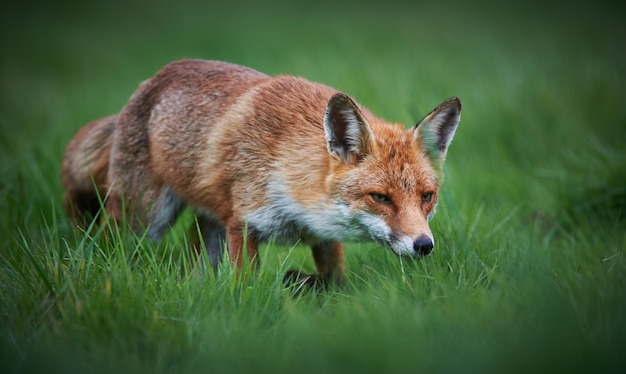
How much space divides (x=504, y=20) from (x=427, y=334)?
13079 mm

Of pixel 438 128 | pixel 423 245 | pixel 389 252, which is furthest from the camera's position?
pixel 438 128

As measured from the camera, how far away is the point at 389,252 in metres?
4.41

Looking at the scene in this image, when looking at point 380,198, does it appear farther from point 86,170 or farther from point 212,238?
point 86,170

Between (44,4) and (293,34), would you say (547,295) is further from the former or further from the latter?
(44,4)

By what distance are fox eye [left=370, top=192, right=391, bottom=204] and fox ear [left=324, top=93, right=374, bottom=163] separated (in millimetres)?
325

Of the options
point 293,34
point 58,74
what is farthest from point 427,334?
point 58,74

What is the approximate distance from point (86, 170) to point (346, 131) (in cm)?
266

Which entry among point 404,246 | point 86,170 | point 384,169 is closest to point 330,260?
point 384,169

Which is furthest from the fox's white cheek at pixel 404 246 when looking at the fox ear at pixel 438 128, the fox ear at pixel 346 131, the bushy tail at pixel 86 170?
the bushy tail at pixel 86 170

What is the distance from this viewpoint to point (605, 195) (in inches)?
235

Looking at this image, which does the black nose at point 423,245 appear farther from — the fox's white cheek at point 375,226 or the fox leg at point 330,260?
the fox leg at point 330,260

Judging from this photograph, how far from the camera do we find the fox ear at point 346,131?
4320mm

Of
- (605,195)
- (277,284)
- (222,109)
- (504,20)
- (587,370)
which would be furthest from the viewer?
(504,20)

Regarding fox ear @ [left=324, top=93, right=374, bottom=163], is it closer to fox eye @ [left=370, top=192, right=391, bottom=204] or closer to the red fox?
the red fox
